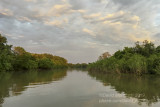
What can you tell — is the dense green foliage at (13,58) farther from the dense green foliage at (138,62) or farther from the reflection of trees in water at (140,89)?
the reflection of trees in water at (140,89)

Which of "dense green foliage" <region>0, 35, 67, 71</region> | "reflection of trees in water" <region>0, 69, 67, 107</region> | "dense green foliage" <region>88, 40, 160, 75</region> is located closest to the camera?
"reflection of trees in water" <region>0, 69, 67, 107</region>

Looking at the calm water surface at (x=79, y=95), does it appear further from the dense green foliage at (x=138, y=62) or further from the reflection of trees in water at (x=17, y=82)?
the dense green foliage at (x=138, y=62)

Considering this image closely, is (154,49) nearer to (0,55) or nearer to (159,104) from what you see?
(159,104)

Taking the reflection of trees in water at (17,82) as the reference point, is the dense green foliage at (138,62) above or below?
above

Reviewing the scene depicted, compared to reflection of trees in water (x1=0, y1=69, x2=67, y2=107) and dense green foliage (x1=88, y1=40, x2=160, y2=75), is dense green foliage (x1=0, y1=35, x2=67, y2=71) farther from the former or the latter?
dense green foliage (x1=88, y1=40, x2=160, y2=75)

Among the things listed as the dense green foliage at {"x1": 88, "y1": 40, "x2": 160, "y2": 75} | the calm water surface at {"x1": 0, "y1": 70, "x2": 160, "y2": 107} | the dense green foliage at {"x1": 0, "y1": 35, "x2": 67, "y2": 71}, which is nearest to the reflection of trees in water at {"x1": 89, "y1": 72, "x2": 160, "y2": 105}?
the calm water surface at {"x1": 0, "y1": 70, "x2": 160, "y2": 107}

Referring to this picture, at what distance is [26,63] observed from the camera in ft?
170

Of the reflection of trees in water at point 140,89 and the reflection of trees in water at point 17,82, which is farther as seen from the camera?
the reflection of trees in water at point 17,82

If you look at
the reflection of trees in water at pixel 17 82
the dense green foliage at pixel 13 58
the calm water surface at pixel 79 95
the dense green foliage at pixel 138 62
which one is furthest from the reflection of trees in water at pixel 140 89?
the dense green foliage at pixel 13 58

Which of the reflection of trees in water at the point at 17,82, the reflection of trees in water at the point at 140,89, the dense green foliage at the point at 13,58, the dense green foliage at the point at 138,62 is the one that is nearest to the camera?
the reflection of trees in water at the point at 140,89

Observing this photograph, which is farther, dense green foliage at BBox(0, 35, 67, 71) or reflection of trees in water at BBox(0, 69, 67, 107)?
dense green foliage at BBox(0, 35, 67, 71)

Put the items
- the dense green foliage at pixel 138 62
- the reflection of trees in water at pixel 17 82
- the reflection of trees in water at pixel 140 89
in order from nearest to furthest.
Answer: the reflection of trees in water at pixel 140 89
the reflection of trees in water at pixel 17 82
the dense green foliage at pixel 138 62

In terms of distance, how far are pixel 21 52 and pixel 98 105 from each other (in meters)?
54.4

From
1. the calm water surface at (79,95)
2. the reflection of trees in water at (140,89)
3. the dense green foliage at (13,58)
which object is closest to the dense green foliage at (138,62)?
the reflection of trees in water at (140,89)
